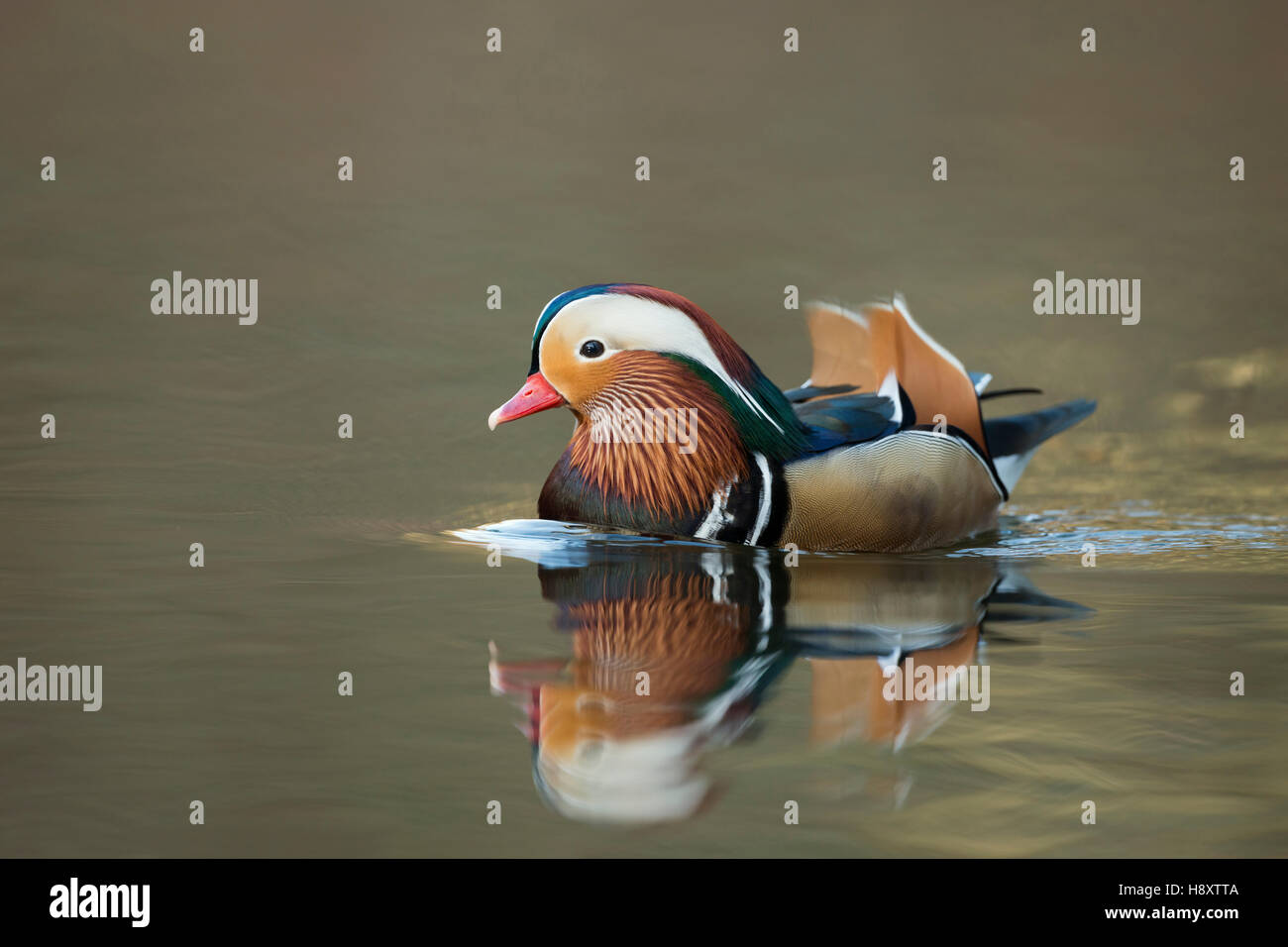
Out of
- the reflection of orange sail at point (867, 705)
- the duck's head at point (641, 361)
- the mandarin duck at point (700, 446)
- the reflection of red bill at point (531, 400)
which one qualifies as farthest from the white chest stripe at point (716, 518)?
the reflection of orange sail at point (867, 705)

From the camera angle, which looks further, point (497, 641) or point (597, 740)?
point (497, 641)

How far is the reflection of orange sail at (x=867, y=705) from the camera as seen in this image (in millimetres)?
2672

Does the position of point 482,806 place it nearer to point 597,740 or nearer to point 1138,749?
point 597,740

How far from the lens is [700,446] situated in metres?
4.22

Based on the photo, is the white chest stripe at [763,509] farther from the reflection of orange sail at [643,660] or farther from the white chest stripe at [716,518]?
the reflection of orange sail at [643,660]

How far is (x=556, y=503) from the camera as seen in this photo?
434 centimetres

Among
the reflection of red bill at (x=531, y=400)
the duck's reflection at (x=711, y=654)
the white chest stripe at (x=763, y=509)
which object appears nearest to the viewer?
the duck's reflection at (x=711, y=654)

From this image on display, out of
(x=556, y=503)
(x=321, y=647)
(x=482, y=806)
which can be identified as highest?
(x=556, y=503)

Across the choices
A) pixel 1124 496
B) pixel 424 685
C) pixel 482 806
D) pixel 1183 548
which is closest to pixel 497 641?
pixel 424 685

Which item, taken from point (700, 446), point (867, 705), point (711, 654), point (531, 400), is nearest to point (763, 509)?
point (700, 446)

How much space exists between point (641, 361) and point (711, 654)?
A: 4.45 ft

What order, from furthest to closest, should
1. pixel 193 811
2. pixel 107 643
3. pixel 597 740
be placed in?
pixel 107 643
pixel 597 740
pixel 193 811

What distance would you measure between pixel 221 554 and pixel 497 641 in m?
1.31

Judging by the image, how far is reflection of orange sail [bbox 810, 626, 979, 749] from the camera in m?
2.67
